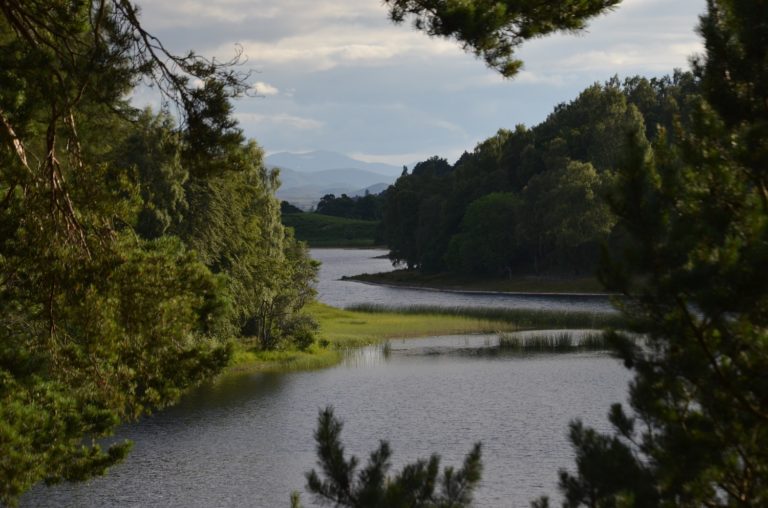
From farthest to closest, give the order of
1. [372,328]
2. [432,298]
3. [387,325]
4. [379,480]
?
1. [432,298]
2. [387,325]
3. [372,328]
4. [379,480]

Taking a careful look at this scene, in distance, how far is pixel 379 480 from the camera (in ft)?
26.2

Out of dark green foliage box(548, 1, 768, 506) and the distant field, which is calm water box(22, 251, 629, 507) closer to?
dark green foliage box(548, 1, 768, 506)

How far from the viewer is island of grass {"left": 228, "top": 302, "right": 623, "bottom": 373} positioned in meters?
43.7

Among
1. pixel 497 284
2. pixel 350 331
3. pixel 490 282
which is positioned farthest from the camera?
pixel 490 282

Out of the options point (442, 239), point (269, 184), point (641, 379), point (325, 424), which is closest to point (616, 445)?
point (641, 379)

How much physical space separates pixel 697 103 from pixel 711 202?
1.55m

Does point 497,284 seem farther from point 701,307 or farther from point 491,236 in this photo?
point 701,307

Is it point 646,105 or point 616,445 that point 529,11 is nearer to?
point 616,445

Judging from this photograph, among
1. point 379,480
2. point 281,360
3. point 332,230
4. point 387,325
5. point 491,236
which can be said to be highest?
point 332,230

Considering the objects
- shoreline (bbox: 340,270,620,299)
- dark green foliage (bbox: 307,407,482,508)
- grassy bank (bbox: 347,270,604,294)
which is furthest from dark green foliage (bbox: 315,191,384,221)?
dark green foliage (bbox: 307,407,482,508)

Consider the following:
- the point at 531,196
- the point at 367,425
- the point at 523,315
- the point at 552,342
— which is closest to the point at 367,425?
the point at 367,425

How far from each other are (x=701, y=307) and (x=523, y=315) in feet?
172

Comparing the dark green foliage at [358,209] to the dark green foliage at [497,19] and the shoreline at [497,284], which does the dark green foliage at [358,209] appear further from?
the dark green foliage at [497,19]

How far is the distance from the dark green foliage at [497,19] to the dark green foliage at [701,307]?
2964 mm
